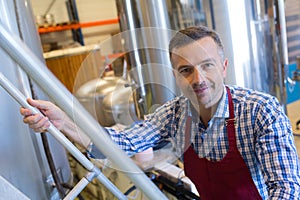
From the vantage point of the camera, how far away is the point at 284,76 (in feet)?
6.59

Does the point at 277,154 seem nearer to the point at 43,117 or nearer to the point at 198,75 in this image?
the point at 198,75

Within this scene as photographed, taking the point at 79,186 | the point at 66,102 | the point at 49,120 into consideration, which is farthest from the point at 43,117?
the point at 66,102

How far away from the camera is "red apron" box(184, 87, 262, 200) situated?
0.88m

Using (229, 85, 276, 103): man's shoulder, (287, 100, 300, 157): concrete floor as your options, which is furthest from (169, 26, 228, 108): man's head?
(287, 100, 300, 157): concrete floor

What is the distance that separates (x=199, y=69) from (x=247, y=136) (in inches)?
10.7

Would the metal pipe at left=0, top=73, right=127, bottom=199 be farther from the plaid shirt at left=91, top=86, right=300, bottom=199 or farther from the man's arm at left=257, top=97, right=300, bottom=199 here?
the man's arm at left=257, top=97, right=300, bottom=199

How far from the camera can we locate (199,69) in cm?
71

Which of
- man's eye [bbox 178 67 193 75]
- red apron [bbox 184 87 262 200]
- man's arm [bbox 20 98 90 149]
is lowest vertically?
red apron [bbox 184 87 262 200]

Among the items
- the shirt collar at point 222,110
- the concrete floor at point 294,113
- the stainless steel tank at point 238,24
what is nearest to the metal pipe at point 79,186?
the shirt collar at point 222,110

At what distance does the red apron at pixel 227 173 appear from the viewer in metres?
0.88

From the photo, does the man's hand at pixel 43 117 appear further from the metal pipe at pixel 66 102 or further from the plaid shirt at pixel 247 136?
the metal pipe at pixel 66 102

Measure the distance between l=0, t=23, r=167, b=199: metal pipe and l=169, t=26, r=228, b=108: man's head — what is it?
30 centimetres

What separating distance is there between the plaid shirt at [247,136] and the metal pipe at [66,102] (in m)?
0.32

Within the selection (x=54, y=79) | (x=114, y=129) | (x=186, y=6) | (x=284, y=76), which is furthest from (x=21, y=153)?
(x=284, y=76)
